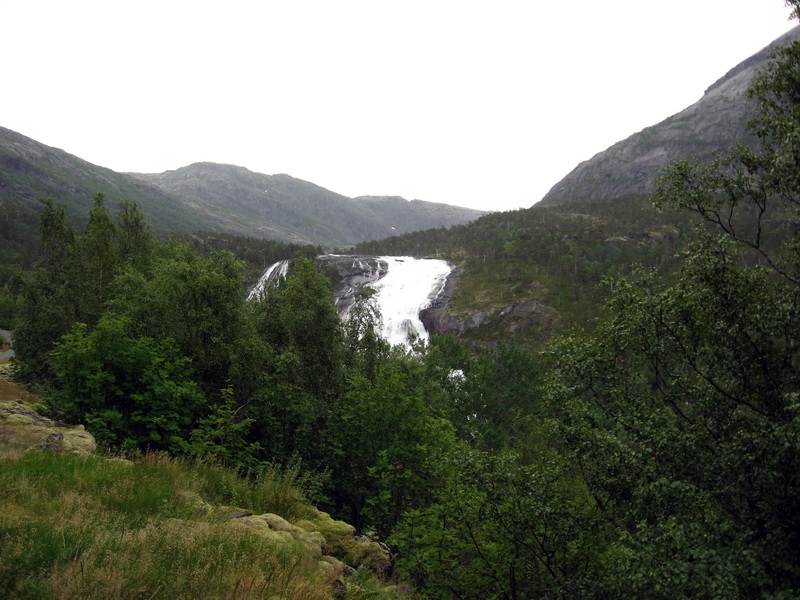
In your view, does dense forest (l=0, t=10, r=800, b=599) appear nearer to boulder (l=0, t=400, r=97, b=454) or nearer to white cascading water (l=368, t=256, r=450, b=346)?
boulder (l=0, t=400, r=97, b=454)

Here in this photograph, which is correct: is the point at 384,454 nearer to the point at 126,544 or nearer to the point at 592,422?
the point at 592,422

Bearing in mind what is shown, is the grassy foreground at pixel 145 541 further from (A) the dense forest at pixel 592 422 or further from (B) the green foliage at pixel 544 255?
(B) the green foliage at pixel 544 255

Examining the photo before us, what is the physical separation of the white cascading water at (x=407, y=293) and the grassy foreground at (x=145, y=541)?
5607cm

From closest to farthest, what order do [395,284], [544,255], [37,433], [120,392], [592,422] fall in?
[37,433] < [592,422] < [120,392] < [395,284] < [544,255]

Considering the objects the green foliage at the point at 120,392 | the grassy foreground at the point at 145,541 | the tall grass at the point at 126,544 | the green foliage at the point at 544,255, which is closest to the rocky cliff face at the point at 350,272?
the green foliage at the point at 544,255

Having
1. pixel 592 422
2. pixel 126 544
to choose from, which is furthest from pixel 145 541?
pixel 592 422

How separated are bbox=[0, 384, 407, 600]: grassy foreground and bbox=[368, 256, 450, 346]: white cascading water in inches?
2207

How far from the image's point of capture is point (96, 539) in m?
4.86

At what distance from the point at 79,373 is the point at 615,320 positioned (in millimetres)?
15244

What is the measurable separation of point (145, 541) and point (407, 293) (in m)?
82.9

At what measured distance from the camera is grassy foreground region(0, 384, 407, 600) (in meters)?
4.36

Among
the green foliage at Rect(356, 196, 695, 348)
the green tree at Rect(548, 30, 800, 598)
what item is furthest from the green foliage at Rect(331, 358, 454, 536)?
the green foliage at Rect(356, 196, 695, 348)

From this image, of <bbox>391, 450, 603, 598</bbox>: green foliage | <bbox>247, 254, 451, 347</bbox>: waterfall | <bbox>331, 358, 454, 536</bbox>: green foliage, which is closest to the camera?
<bbox>391, 450, 603, 598</bbox>: green foliage

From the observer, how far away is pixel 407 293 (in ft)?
288
